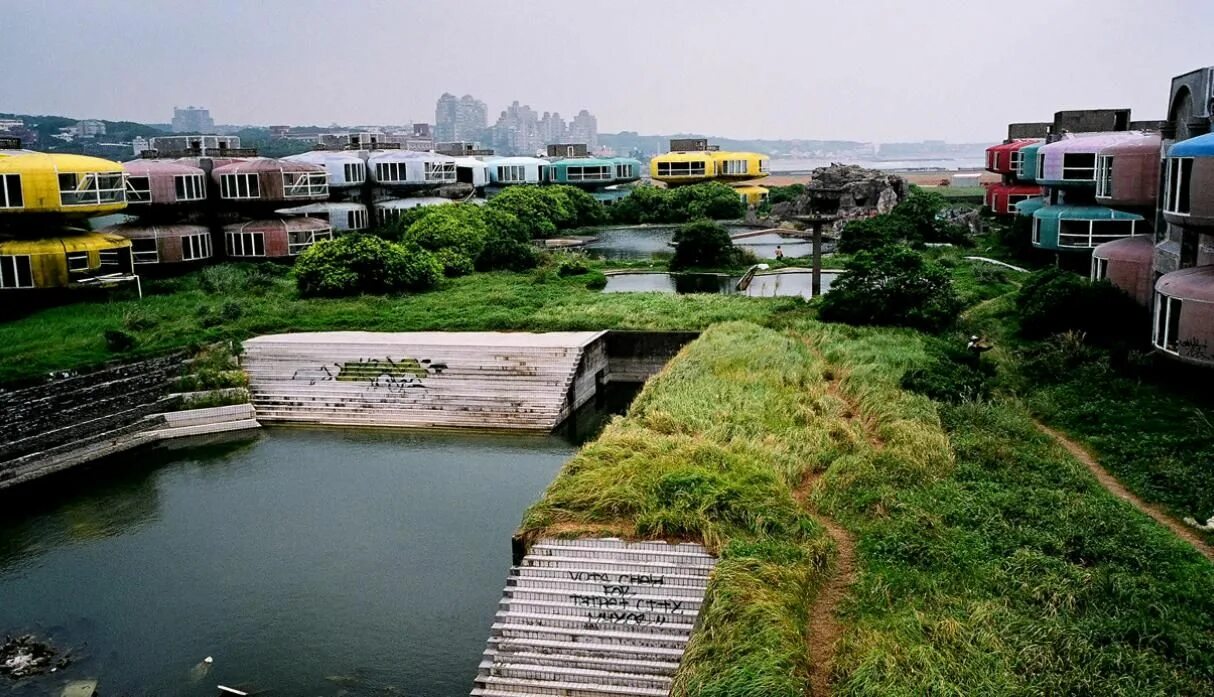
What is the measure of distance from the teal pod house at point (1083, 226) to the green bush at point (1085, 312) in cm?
1003

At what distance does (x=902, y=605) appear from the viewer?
460 inches

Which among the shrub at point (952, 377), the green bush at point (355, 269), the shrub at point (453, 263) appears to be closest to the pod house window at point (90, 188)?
the green bush at point (355, 269)

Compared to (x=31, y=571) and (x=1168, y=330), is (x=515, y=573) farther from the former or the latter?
(x=1168, y=330)

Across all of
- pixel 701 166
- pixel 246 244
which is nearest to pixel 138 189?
pixel 246 244

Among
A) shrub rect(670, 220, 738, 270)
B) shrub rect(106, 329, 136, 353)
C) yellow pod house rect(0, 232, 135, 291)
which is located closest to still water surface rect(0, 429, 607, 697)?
shrub rect(106, 329, 136, 353)

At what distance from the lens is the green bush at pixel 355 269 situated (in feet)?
116

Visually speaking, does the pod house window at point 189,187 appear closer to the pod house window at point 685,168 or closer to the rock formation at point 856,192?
the rock formation at point 856,192

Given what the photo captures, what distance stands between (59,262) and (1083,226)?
113 ft

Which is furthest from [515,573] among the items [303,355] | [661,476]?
[303,355]

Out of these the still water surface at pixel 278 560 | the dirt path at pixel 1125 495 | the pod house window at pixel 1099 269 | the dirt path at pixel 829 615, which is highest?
the pod house window at pixel 1099 269

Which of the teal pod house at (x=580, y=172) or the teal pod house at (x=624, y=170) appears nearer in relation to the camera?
the teal pod house at (x=580, y=172)

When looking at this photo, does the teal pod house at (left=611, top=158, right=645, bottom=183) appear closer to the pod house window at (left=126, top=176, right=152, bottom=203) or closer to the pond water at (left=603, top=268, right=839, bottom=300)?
the pond water at (left=603, top=268, right=839, bottom=300)

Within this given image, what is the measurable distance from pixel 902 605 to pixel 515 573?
5.42m

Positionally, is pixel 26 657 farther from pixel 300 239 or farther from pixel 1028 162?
pixel 1028 162
